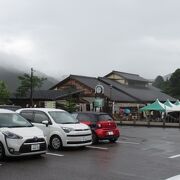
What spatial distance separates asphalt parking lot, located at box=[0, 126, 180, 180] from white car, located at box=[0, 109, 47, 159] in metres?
0.29

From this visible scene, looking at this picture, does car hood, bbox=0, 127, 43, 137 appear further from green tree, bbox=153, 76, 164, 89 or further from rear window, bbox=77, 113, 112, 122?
green tree, bbox=153, 76, 164, 89

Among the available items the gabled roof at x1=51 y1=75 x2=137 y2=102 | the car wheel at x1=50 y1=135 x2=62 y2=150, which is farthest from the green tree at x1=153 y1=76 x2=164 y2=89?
the car wheel at x1=50 y1=135 x2=62 y2=150

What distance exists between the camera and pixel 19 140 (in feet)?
36.3

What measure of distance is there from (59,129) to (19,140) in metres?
3.20

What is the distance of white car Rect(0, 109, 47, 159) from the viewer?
36.3 feet

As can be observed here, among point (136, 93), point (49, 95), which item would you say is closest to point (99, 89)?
point (49, 95)

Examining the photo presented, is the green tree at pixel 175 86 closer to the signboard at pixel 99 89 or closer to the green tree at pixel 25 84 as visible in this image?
the green tree at pixel 25 84

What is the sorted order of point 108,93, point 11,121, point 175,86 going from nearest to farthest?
point 11,121 < point 108,93 < point 175,86

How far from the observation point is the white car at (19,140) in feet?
36.3

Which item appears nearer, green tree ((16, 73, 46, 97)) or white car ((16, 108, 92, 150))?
white car ((16, 108, 92, 150))

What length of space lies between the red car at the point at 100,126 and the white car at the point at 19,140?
5375 millimetres

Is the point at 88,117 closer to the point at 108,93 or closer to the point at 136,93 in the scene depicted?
the point at 108,93

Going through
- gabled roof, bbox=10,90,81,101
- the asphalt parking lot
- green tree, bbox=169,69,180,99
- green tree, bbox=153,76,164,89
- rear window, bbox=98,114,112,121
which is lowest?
the asphalt parking lot

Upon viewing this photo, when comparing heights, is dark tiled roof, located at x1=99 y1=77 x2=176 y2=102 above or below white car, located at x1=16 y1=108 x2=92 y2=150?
above
